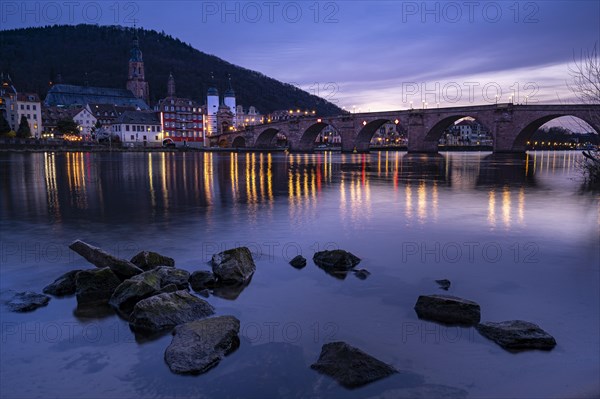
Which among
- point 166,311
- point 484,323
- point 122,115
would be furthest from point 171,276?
point 122,115

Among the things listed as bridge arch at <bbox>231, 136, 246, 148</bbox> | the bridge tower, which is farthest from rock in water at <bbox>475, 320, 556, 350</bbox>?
the bridge tower

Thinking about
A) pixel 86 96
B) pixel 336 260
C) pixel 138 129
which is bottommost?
pixel 336 260

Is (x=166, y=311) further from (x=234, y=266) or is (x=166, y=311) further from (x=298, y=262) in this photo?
(x=298, y=262)

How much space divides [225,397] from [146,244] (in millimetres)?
7152

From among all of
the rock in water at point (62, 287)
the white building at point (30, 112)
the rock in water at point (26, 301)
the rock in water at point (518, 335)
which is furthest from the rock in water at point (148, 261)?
the white building at point (30, 112)

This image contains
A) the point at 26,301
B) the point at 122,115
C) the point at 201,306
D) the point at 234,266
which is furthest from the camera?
the point at 122,115

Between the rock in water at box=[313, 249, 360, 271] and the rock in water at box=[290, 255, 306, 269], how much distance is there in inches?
11.6

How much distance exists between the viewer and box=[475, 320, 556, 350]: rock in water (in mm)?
6125

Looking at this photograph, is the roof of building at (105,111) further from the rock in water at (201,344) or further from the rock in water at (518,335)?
the rock in water at (518,335)

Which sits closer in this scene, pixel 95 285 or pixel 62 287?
pixel 95 285

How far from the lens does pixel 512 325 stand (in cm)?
648

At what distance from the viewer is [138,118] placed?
113938 mm

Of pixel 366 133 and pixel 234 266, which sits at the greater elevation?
pixel 366 133

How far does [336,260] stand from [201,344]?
4.31 m
